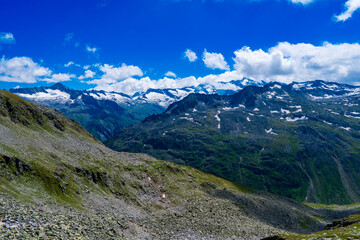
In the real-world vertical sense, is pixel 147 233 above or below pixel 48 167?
below

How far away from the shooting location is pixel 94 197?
238ft

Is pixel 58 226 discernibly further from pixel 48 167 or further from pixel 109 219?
pixel 48 167

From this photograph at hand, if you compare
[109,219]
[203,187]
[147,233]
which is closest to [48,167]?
[109,219]

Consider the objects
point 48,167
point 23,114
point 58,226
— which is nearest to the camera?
point 58,226

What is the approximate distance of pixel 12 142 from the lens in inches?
3083

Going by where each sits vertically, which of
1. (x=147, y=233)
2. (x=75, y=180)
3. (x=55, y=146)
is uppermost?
(x=55, y=146)

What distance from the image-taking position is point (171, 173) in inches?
5482

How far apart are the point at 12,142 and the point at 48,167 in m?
17.3

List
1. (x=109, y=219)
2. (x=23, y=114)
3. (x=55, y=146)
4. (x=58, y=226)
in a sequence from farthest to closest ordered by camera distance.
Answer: (x=23, y=114), (x=55, y=146), (x=109, y=219), (x=58, y=226)

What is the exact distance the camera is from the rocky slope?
143 feet

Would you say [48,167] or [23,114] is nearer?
[48,167]

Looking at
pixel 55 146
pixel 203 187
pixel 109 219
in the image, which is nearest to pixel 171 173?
pixel 203 187

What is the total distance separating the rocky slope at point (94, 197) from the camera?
143ft

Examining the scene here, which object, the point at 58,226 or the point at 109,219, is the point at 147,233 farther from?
the point at 58,226
